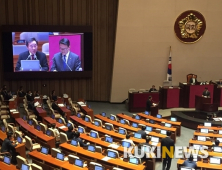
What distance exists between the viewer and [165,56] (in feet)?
60.0

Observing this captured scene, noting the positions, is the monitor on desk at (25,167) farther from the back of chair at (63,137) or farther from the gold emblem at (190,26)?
the gold emblem at (190,26)

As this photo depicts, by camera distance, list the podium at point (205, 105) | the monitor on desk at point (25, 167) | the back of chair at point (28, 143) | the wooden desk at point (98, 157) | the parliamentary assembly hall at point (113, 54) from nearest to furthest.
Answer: the monitor on desk at point (25, 167) < the wooden desk at point (98, 157) < the back of chair at point (28, 143) < the podium at point (205, 105) < the parliamentary assembly hall at point (113, 54)

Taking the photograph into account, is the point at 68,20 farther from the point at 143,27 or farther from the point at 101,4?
the point at 143,27

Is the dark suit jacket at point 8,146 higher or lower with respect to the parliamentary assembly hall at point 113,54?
lower

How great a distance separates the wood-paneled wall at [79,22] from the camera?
58.5ft

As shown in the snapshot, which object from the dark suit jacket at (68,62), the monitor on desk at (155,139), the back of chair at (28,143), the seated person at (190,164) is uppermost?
the dark suit jacket at (68,62)

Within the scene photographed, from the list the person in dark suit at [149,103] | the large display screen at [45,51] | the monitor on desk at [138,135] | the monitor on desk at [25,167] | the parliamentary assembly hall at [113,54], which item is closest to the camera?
the monitor on desk at [25,167]

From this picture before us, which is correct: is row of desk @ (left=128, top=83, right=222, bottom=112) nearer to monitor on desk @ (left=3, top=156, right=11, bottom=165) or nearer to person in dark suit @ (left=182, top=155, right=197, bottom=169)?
person in dark suit @ (left=182, top=155, right=197, bottom=169)

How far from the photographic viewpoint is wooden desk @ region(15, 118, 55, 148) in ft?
34.1

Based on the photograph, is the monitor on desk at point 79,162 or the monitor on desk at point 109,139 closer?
the monitor on desk at point 79,162

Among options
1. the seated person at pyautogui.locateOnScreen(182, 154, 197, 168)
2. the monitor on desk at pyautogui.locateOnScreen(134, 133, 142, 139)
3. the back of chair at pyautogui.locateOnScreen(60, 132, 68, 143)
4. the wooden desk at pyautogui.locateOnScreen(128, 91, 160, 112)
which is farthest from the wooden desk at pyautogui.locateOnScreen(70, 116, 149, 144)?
the wooden desk at pyautogui.locateOnScreen(128, 91, 160, 112)

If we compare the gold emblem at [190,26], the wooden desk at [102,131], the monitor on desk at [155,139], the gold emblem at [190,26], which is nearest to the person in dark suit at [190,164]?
the monitor on desk at [155,139]

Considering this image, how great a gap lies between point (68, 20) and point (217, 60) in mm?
8921

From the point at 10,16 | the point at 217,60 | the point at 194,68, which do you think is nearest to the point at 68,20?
the point at 10,16
